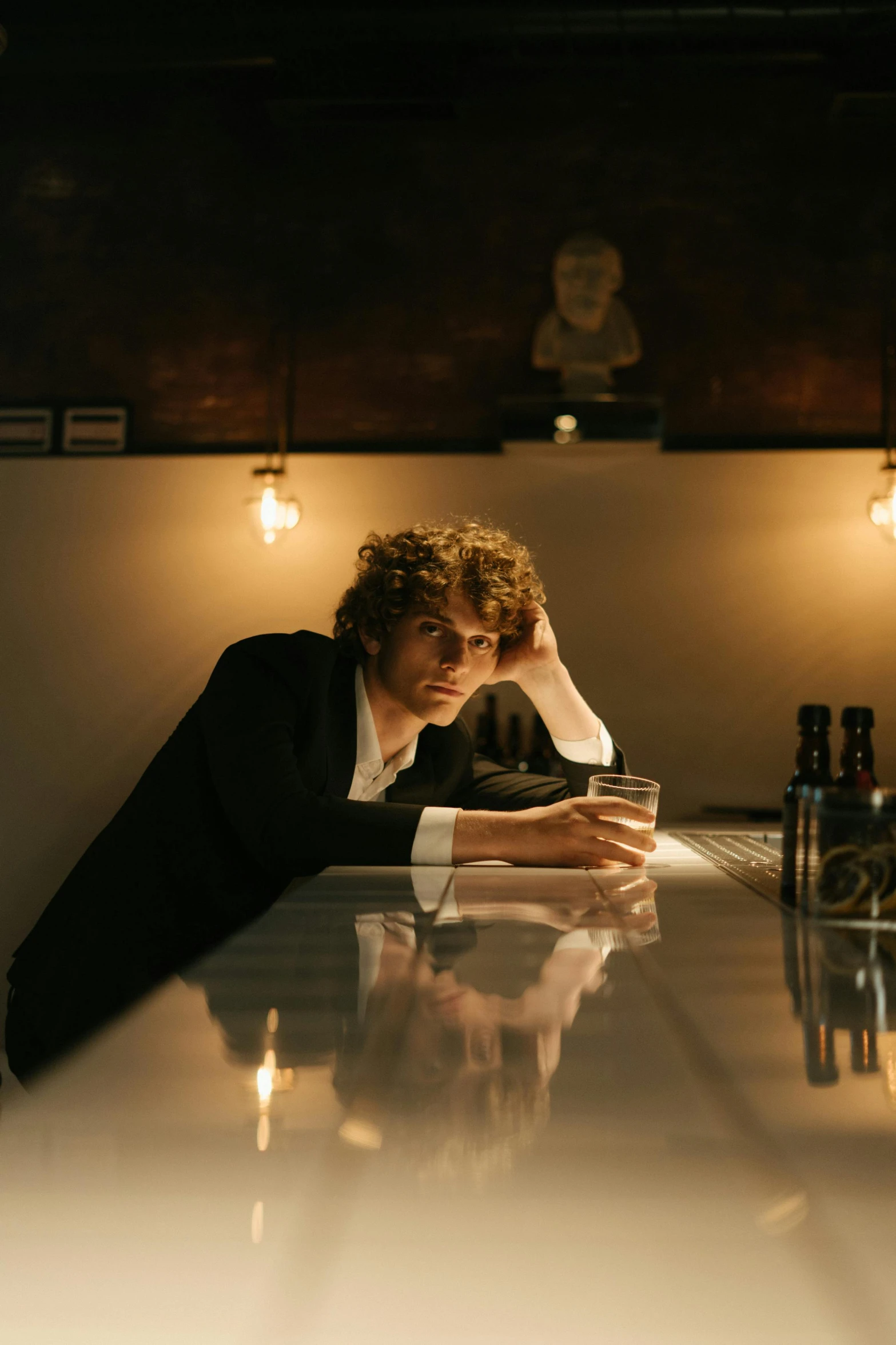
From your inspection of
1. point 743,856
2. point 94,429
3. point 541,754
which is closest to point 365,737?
point 743,856

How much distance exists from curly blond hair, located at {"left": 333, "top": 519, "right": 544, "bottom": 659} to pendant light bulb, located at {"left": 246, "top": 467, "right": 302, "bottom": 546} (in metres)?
1.23

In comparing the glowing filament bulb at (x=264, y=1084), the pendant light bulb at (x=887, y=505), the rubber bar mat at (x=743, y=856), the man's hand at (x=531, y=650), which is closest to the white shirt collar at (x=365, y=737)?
the man's hand at (x=531, y=650)

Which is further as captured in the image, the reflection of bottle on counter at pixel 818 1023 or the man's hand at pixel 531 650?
the man's hand at pixel 531 650

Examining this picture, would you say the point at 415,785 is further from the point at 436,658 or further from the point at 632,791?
the point at 632,791

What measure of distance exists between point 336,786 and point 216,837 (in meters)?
0.19

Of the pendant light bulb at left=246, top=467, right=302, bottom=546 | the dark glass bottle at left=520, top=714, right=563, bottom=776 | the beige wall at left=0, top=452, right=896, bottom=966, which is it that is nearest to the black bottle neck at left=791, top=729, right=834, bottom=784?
the dark glass bottle at left=520, top=714, right=563, bottom=776

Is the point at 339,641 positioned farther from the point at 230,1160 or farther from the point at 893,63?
the point at 893,63

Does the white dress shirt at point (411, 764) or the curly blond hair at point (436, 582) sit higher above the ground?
the curly blond hair at point (436, 582)

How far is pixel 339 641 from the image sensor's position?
1.83 meters

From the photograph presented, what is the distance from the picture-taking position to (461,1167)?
316mm

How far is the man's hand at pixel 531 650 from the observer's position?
1.86 meters

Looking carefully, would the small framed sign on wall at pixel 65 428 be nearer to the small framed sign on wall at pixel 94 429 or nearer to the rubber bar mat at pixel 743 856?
the small framed sign on wall at pixel 94 429

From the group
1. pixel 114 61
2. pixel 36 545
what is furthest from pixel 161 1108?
pixel 114 61

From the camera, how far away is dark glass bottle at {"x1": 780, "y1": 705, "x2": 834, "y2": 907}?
1.00 m
